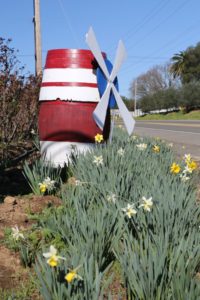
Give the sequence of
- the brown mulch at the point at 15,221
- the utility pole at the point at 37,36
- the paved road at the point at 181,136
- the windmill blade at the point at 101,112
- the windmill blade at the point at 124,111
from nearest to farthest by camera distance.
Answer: the brown mulch at the point at 15,221, the windmill blade at the point at 101,112, the windmill blade at the point at 124,111, the paved road at the point at 181,136, the utility pole at the point at 37,36

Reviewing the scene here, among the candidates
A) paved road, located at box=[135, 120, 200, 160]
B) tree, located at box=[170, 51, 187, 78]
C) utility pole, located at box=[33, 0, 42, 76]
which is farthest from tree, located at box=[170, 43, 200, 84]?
utility pole, located at box=[33, 0, 42, 76]

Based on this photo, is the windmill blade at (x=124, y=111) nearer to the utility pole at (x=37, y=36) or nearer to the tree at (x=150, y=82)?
the utility pole at (x=37, y=36)

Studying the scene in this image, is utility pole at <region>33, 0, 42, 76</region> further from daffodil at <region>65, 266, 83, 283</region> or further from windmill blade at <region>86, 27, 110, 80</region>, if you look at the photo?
daffodil at <region>65, 266, 83, 283</region>

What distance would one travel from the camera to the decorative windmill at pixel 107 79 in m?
4.84

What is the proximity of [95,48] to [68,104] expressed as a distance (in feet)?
2.21

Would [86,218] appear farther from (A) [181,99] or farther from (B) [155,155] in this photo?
(A) [181,99]

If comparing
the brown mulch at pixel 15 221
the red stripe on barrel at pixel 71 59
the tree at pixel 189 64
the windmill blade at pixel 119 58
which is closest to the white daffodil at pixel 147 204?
the brown mulch at pixel 15 221

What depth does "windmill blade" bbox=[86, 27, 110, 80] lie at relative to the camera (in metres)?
4.83

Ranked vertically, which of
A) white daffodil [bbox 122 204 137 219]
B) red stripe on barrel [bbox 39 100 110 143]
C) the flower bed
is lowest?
the flower bed

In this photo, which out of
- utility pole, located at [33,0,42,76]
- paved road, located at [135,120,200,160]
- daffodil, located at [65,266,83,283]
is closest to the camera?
daffodil, located at [65,266,83,283]

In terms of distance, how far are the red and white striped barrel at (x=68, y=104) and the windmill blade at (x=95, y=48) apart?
123 mm

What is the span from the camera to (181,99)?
5519 cm

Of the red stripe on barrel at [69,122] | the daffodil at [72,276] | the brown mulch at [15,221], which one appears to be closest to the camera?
the daffodil at [72,276]

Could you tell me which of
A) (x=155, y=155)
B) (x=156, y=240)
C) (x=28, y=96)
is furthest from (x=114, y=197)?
(x=28, y=96)
